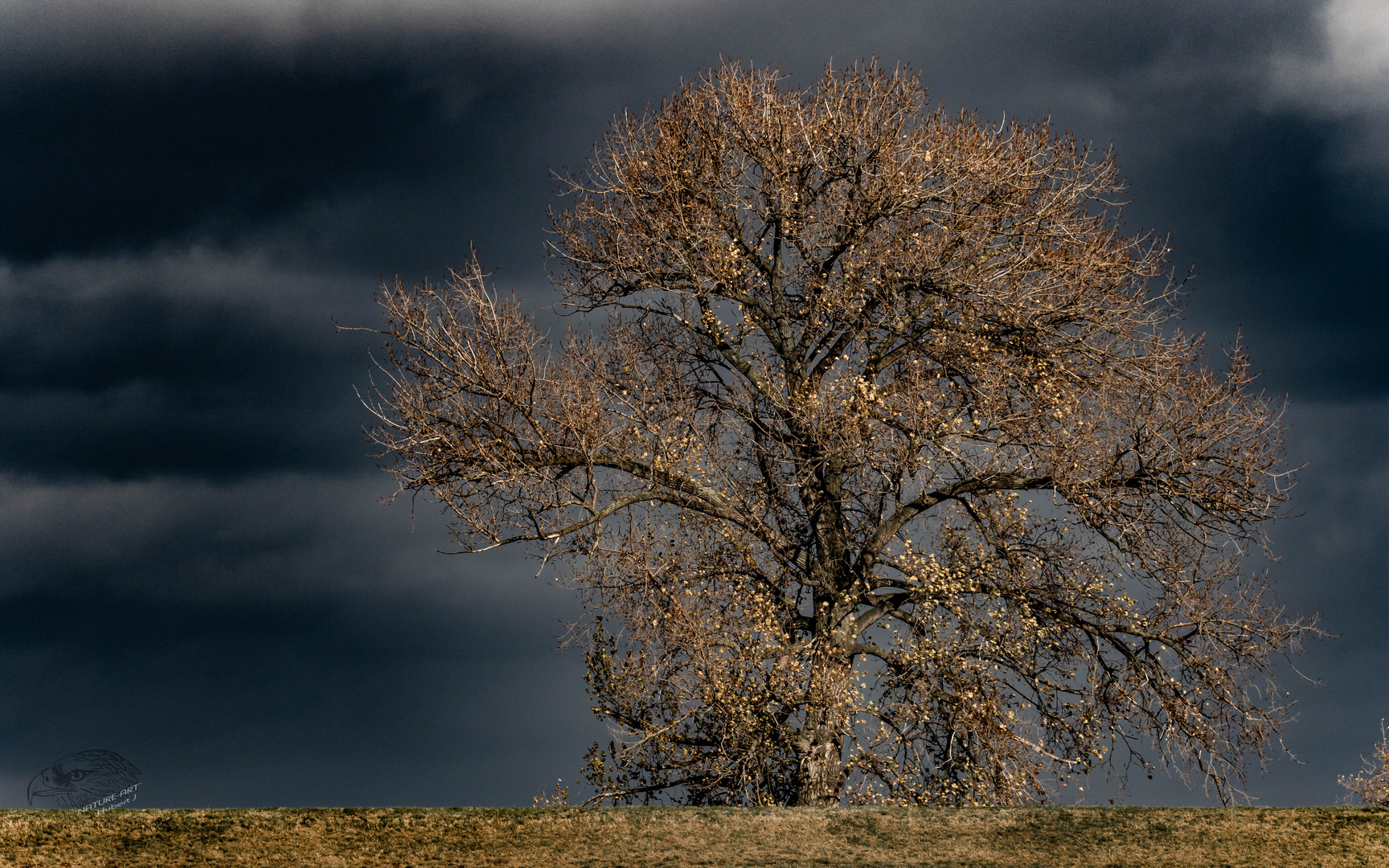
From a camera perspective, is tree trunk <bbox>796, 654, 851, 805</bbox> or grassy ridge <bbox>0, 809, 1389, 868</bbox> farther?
tree trunk <bbox>796, 654, 851, 805</bbox>

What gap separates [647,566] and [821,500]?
2.90 metres

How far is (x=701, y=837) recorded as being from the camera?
12.2 m

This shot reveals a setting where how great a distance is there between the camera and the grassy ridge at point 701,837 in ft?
37.5

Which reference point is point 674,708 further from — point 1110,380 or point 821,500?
point 1110,380

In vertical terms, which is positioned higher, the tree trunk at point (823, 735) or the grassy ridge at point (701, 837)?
the tree trunk at point (823, 735)

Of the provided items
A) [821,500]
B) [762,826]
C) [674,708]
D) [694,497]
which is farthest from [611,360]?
[762,826]

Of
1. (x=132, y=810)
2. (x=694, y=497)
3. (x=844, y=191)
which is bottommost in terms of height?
(x=132, y=810)

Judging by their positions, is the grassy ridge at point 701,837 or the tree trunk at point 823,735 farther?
the tree trunk at point 823,735

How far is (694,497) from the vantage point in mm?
17469

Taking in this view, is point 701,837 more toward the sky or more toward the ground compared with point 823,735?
more toward the ground

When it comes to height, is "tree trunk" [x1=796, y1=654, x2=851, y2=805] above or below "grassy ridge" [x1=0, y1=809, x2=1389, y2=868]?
above

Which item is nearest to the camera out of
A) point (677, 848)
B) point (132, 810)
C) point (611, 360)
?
point (677, 848)

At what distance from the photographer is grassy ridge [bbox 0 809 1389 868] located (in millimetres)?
11430

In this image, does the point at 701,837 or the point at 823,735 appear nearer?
the point at 701,837
